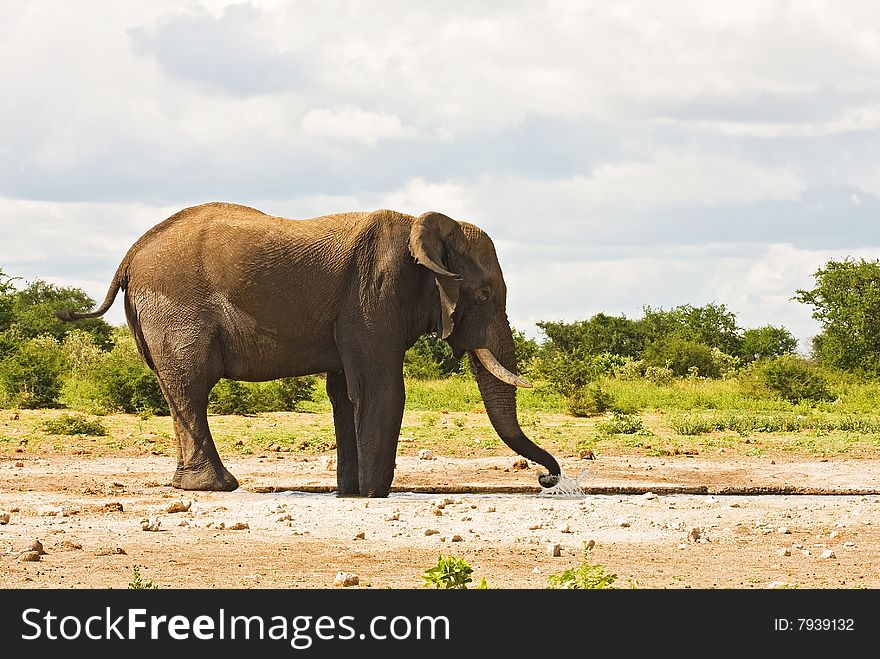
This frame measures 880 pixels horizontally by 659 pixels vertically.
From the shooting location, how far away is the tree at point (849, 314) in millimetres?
41438

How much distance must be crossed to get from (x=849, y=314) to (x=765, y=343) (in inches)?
351

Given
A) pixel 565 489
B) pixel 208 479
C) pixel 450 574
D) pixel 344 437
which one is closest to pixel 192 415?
pixel 208 479

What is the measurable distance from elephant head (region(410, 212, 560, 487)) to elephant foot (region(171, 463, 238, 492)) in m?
2.75

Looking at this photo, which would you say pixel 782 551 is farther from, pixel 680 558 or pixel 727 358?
pixel 727 358

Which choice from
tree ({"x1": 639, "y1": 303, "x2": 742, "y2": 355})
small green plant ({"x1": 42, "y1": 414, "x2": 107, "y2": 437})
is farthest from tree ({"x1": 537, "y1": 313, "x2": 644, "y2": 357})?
small green plant ({"x1": 42, "y1": 414, "x2": 107, "y2": 437})

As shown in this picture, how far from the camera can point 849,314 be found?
4247 centimetres

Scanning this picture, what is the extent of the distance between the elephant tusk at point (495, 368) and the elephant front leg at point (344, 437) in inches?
61.1

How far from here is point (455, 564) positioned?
27.4ft

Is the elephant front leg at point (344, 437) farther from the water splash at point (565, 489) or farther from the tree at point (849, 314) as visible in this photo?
the tree at point (849, 314)

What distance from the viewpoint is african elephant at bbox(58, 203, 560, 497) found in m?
14.2

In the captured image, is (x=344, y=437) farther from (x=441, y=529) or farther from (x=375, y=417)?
(x=441, y=529)

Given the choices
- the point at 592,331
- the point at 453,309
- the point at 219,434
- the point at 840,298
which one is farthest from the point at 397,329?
the point at 592,331

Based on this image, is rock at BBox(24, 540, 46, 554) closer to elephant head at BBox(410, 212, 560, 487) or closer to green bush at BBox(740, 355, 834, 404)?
elephant head at BBox(410, 212, 560, 487)

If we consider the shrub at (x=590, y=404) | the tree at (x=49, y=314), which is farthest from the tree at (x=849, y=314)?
the tree at (x=49, y=314)
